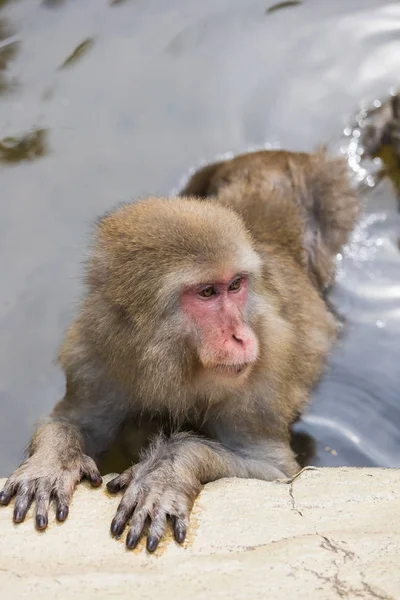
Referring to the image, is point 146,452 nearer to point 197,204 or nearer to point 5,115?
point 197,204

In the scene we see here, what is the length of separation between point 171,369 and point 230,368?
0.35 metres

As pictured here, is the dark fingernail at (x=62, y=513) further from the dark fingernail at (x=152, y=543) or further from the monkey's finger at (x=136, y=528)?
the dark fingernail at (x=152, y=543)

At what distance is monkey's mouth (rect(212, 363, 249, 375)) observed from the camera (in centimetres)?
393

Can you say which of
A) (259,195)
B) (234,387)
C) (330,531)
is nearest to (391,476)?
(330,531)

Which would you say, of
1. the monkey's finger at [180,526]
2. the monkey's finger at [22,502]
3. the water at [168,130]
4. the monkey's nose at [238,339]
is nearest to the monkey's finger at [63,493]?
the monkey's finger at [22,502]

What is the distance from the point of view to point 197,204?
4.32 meters

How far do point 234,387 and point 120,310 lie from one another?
0.70m

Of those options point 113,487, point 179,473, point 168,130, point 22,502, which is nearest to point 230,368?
point 179,473

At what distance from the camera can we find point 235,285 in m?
4.14

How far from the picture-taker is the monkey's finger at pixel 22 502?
379 cm

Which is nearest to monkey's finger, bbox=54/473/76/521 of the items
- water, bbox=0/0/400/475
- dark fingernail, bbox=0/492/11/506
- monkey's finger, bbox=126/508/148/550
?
dark fingernail, bbox=0/492/11/506

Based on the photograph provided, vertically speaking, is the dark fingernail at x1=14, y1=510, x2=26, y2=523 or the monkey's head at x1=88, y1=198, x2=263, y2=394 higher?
the monkey's head at x1=88, y1=198, x2=263, y2=394

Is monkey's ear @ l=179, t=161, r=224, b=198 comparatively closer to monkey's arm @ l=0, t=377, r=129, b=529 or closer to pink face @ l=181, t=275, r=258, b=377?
monkey's arm @ l=0, t=377, r=129, b=529

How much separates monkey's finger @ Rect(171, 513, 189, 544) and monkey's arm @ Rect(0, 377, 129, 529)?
1.69ft
